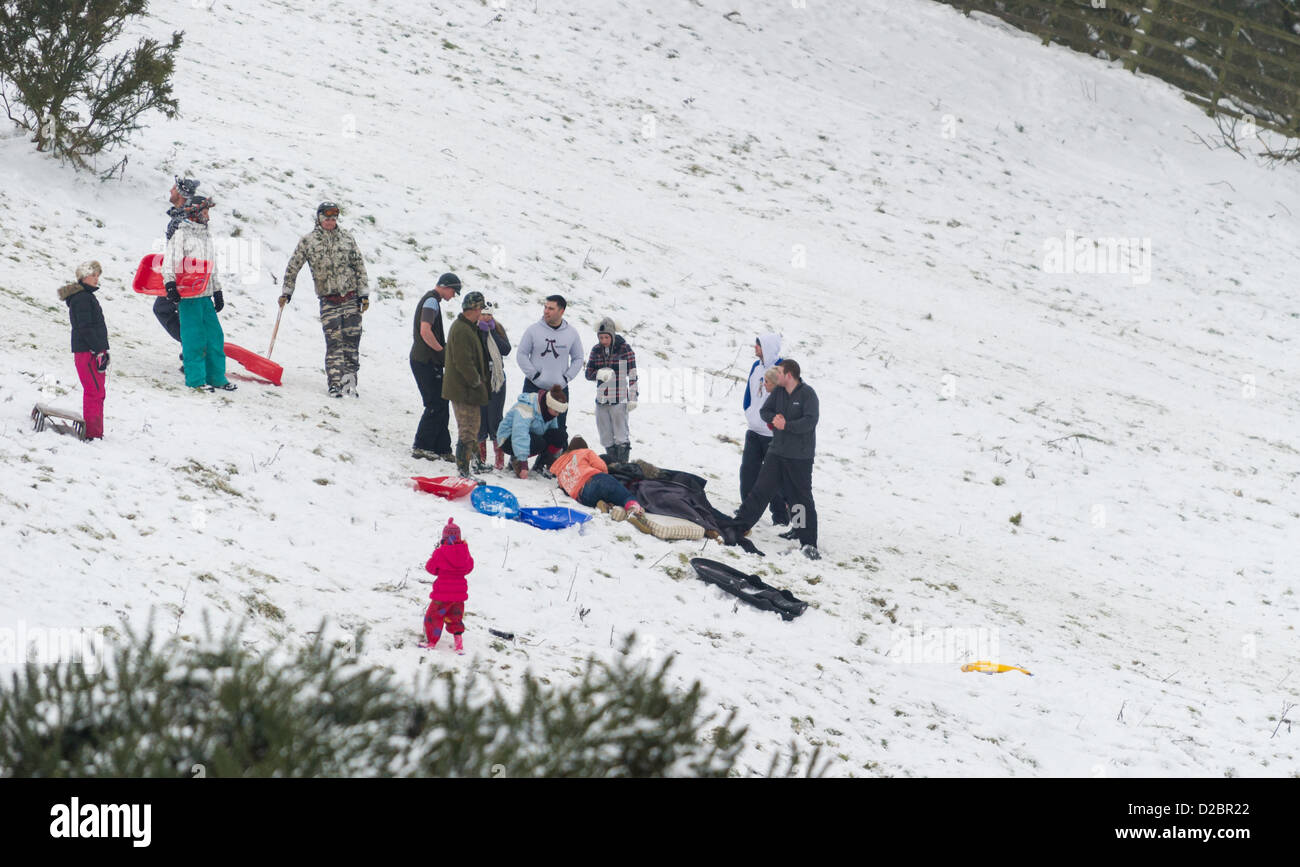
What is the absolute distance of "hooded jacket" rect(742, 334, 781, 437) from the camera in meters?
11.5

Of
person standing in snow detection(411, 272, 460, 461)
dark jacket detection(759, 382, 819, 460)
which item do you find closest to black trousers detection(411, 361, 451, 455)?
person standing in snow detection(411, 272, 460, 461)

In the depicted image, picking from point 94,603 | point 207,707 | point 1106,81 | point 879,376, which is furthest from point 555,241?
point 1106,81

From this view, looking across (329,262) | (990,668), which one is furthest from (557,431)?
(990,668)

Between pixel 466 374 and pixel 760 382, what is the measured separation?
2.99 meters

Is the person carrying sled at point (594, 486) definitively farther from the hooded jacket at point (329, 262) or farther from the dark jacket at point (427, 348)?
the hooded jacket at point (329, 262)

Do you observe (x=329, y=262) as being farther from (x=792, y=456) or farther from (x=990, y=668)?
(x=990, y=668)

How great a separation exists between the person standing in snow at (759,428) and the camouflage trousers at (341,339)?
4230mm

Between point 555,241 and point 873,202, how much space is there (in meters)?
7.71

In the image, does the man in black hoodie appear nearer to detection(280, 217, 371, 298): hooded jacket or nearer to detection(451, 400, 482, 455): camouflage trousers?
detection(451, 400, 482, 455): camouflage trousers

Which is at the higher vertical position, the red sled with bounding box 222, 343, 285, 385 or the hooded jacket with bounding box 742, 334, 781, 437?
the hooded jacket with bounding box 742, 334, 781, 437

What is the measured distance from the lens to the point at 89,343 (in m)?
8.77

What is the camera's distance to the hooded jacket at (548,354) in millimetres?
11289

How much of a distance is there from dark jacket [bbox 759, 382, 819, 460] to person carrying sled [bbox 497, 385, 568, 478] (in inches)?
84.0
